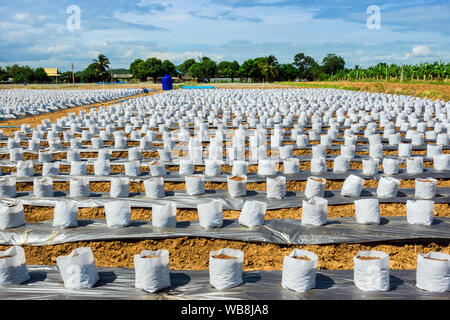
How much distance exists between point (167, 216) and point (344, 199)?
2763 millimetres

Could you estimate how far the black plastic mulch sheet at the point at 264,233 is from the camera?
13.4 ft

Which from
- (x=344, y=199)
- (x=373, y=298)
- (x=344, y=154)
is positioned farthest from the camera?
(x=344, y=154)

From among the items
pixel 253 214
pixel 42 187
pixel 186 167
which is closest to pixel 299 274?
pixel 253 214

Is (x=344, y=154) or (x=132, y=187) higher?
(x=344, y=154)

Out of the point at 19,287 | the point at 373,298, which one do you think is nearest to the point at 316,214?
the point at 373,298

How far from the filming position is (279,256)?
13.4 feet

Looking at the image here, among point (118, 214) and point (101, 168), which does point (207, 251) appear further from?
point (101, 168)

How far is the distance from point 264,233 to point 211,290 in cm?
133

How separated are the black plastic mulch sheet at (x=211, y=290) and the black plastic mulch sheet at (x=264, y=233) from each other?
0.82 metres

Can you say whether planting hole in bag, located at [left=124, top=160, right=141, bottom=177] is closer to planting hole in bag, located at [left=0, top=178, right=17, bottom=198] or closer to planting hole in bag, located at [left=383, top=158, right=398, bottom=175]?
planting hole in bag, located at [left=0, top=178, right=17, bottom=198]

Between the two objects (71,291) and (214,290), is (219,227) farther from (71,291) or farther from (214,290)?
(71,291)

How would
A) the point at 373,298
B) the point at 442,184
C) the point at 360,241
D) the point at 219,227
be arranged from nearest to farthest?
1. the point at 373,298
2. the point at 360,241
3. the point at 219,227
4. the point at 442,184

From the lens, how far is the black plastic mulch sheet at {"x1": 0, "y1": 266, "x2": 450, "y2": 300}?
2.92m

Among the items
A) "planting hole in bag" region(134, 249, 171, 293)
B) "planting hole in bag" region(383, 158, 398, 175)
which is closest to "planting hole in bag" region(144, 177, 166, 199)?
"planting hole in bag" region(134, 249, 171, 293)
